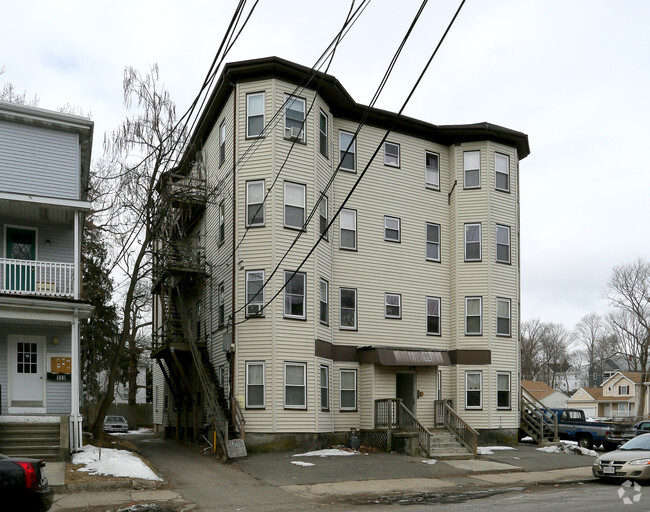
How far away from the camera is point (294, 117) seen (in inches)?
951

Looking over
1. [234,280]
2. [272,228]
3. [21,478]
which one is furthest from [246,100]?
[21,478]

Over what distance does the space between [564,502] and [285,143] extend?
567 inches

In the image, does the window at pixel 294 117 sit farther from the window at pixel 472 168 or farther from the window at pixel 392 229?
the window at pixel 472 168

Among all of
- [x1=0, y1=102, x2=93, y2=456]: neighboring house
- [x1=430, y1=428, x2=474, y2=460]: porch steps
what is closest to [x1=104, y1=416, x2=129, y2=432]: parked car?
[x1=0, y1=102, x2=93, y2=456]: neighboring house

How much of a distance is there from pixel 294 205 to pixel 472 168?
9.09 metres

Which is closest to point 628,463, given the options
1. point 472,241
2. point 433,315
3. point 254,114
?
point 433,315

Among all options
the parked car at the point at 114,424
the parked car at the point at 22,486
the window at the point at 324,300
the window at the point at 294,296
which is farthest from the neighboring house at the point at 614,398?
the parked car at the point at 22,486

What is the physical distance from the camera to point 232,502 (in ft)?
48.3

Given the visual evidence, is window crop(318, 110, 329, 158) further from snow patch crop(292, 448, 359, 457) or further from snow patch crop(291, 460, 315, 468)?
snow patch crop(291, 460, 315, 468)

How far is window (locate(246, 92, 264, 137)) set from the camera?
23.8 m

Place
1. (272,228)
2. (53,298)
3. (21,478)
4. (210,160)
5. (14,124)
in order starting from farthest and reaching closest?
(210,160) → (272,228) → (14,124) → (53,298) → (21,478)

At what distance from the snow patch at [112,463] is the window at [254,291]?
6.00 metres

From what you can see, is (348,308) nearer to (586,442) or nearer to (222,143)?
(222,143)

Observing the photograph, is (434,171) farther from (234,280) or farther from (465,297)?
(234,280)
